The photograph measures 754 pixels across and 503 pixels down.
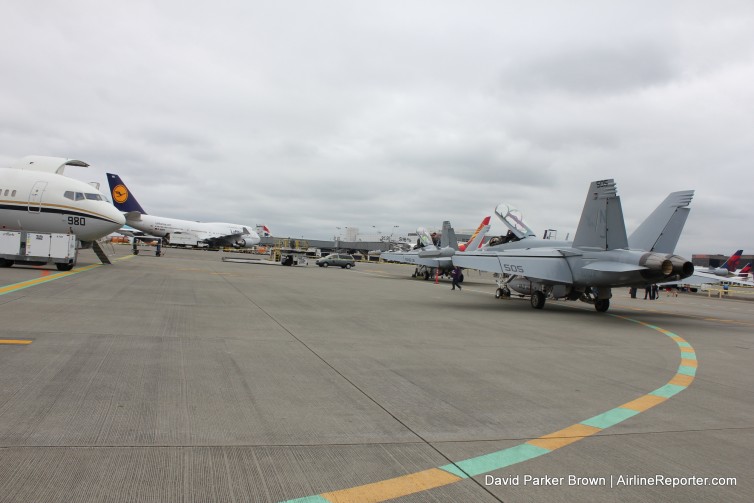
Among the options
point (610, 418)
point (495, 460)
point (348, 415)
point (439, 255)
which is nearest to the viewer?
point (495, 460)

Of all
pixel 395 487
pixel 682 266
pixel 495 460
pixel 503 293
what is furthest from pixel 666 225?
pixel 395 487

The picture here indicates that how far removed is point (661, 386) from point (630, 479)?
3.57 m

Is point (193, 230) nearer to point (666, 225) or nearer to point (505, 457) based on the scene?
point (666, 225)

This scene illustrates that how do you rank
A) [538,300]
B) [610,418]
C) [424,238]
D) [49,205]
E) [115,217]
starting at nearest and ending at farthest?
[610,418] < [538,300] < [49,205] < [115,217] < [424,238]

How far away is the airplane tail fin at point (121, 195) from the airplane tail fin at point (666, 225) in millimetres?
54926

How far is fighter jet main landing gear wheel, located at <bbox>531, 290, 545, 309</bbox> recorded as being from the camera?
17.3 metres

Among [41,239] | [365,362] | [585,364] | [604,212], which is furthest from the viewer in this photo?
[41,239]

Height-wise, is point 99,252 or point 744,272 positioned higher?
point 744,272

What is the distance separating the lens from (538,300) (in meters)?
17.3

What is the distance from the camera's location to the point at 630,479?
3535 mm

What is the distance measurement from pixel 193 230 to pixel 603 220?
70603 millimetres

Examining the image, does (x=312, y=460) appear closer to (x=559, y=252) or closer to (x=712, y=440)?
(x=712, y=440)

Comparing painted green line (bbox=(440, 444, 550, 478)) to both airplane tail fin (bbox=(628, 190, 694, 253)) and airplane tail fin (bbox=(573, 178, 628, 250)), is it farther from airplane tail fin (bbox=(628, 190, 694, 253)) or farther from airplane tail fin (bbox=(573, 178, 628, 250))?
airplane tail fin (bbox=(628, 190, 694, 253))

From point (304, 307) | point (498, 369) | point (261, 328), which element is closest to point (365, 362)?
point (498, 369)
